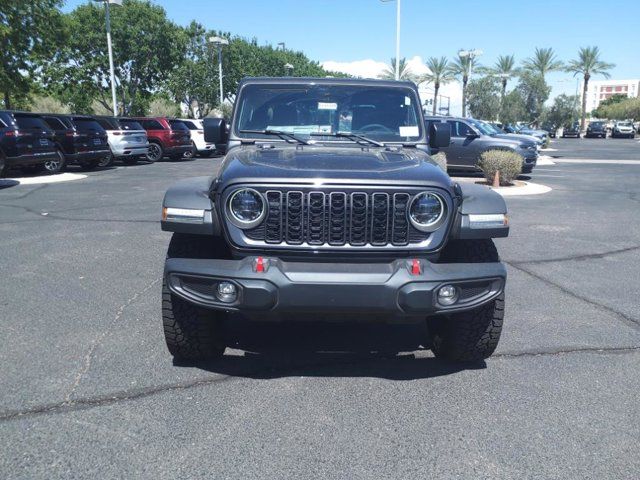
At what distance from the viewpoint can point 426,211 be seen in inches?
138

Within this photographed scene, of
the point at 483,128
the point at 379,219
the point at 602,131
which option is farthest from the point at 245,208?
the point at 602,131

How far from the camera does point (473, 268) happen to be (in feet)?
11.4

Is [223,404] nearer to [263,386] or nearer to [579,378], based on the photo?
[263,386]

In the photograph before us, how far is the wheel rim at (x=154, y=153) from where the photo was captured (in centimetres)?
2360

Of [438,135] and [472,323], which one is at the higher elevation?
[438,135]

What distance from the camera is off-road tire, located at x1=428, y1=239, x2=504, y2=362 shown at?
3771mm

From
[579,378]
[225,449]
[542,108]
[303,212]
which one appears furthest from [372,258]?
[542,108]

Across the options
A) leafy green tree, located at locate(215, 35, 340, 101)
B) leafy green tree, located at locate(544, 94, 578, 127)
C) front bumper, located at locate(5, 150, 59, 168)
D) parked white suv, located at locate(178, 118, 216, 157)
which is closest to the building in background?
leafy green tree, located at locate(544, 94, 578, 127)

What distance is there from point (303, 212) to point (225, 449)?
1347 mm

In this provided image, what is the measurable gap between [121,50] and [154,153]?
18.3 meters

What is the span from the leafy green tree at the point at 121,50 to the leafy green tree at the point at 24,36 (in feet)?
35.3

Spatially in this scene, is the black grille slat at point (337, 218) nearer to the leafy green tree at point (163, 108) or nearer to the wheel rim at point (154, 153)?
the wheel rim at point (154, 153)

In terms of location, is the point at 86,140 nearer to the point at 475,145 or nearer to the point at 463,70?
the point at 475,145

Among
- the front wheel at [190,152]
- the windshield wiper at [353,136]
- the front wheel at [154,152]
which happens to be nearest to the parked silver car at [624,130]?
the front wheel at [190,152]
